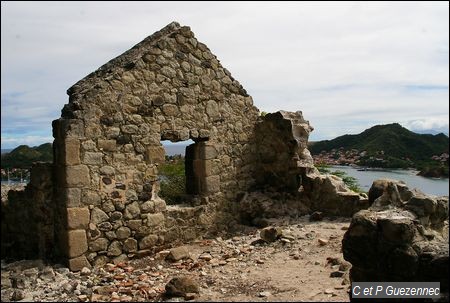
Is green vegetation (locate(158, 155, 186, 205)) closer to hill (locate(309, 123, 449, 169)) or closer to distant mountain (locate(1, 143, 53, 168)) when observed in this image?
distant mountain (locate(1, 143, 53, 168))

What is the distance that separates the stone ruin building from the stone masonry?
0.02m

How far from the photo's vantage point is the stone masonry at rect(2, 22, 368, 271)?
604cm

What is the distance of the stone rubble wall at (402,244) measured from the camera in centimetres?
335

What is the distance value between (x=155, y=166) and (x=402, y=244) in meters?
4.31

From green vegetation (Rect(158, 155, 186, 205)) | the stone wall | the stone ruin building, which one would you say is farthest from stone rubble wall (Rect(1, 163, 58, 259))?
green vegetation (Rect(158, 155, 186, 205))

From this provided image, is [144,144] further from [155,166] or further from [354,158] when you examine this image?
[354,158]

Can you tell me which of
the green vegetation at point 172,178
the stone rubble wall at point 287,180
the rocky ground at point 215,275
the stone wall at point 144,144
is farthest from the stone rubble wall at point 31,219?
the green vegetation at point 172,178

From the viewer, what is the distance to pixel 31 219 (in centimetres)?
636

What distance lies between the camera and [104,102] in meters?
6.31

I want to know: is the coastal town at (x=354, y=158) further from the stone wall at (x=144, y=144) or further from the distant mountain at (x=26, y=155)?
the distant mountain at (x=26, y=155)

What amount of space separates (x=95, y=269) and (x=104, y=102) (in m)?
2.38

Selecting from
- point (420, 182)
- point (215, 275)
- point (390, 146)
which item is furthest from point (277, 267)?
point (390, 146)

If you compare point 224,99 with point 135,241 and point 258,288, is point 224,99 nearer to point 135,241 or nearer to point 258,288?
point 135,241

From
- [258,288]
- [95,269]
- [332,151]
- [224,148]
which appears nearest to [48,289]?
[95,269]
